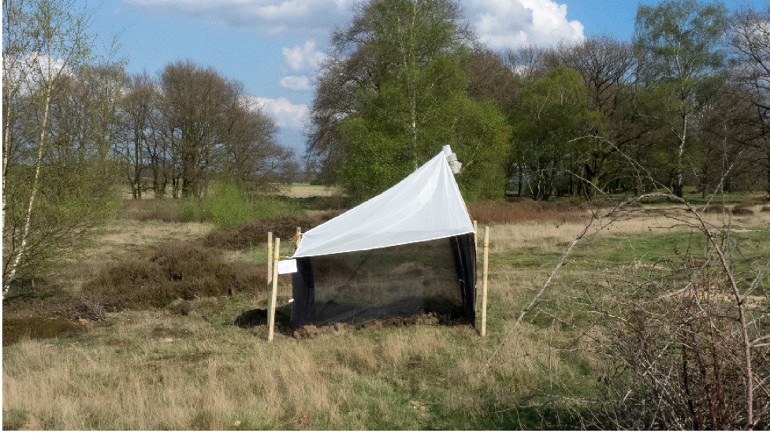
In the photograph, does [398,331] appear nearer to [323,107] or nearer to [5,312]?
[5,312]

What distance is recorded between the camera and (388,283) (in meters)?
8.66

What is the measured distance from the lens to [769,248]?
1297cm

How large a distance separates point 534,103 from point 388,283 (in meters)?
31.3

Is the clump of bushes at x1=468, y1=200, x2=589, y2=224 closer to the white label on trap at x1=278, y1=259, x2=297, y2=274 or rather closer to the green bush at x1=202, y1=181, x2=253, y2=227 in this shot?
the green bush at x1=202, y1=181, x2=253, y2=227

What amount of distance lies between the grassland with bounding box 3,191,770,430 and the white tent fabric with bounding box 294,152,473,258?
1274 mm

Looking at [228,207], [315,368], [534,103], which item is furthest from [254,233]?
[534,103]

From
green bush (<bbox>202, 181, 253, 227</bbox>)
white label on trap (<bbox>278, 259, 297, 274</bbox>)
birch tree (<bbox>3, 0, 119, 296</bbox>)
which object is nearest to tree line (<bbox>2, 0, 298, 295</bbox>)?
birch tree (<bbox>3, 0, 119, 296</bbox>)

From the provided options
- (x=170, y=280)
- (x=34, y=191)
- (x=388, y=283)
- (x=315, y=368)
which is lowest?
(x=315, y=368)

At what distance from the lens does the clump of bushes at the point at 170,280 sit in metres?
11.2

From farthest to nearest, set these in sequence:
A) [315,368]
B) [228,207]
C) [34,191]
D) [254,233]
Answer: [228,207] < [254,233] < [34,191] < [315,368]

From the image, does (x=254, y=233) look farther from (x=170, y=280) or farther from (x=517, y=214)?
(x=517, y=214)

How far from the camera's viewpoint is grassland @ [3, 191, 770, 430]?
4.80 metres

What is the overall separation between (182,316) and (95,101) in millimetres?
4408

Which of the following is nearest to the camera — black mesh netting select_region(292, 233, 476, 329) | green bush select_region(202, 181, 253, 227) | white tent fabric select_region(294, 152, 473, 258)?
white tent fabric select_region(294, 152, 473, 258)
